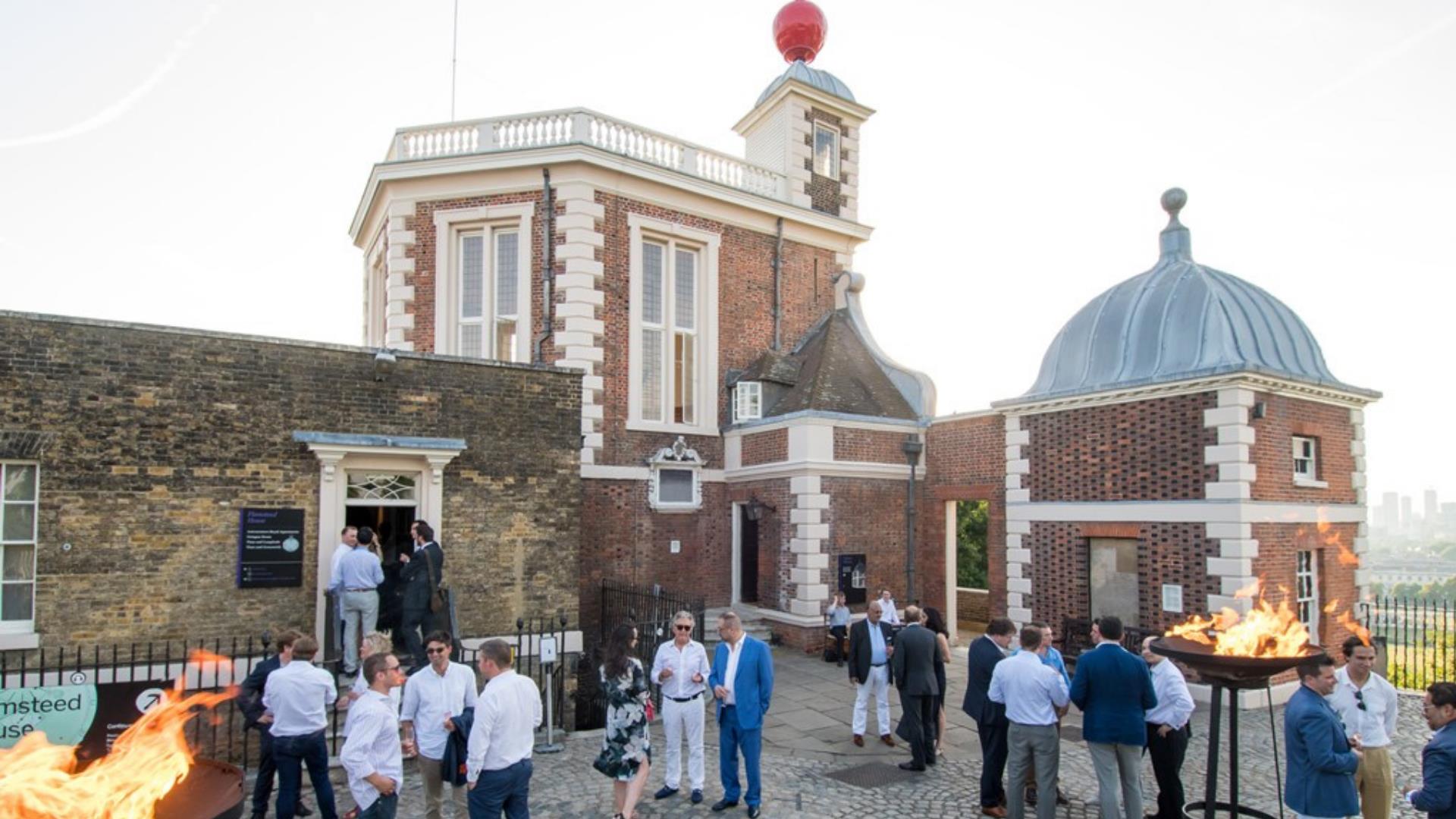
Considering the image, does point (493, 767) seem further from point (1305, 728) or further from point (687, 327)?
point (687, 327)

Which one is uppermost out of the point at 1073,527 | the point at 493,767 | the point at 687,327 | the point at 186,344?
the point at 687,327

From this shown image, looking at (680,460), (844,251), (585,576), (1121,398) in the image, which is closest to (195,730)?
(585,576)

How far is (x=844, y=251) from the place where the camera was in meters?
21.3

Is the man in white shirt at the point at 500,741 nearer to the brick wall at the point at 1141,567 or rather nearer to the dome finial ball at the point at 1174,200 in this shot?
the brick wall at the point at 1141,567

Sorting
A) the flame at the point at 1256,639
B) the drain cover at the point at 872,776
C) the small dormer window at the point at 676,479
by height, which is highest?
the small dormer window at the point at 676,479

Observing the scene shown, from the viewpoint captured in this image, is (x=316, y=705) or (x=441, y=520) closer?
(x=316, y=705)

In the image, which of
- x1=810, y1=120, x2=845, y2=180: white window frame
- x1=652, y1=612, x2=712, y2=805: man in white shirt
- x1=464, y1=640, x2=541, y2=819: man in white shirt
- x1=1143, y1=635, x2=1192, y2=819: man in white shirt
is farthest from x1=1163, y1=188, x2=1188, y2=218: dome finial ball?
x1=464, y1=640, x2=541, y2=819: man in white shirt

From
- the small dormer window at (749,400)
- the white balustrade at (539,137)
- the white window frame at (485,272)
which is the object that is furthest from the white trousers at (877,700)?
the white balustrade at (539,137)

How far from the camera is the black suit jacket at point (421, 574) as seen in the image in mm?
10578

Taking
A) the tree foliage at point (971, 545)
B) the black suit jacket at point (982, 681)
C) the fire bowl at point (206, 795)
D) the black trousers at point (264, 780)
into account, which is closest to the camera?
the fire bowl at point (206, 795)

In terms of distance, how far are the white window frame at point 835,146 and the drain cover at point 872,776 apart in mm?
15271

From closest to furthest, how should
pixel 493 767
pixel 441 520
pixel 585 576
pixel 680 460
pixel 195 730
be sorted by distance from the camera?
pixel 493 767 → pixel 195 730 → pixel 441 520 → pixel 585 576 → pixel 680 460

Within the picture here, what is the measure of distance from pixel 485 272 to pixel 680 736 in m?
12.2

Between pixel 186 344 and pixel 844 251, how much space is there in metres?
14.9
